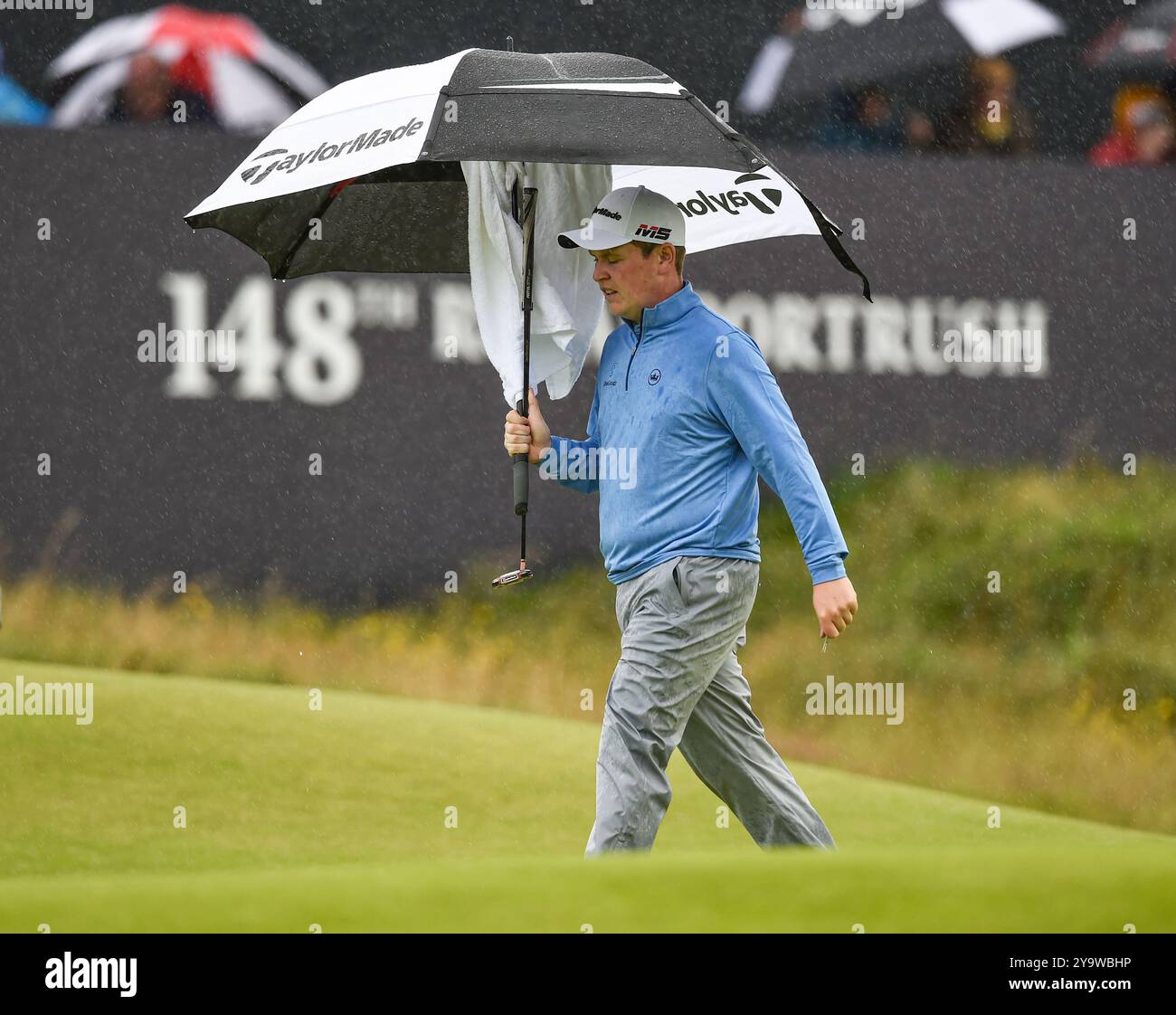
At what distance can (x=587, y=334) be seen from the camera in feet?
15.1

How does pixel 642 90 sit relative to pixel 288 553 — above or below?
above

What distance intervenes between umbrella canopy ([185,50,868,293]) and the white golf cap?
110 millimetres

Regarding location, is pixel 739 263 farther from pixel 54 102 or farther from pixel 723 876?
pixel 723 876

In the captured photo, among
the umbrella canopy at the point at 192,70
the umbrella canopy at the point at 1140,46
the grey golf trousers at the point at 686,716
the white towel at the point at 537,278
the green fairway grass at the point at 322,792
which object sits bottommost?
the green fairway grass at the point at 322,792

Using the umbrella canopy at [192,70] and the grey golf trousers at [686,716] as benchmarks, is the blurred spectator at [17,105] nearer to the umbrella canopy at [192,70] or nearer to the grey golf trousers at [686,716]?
the umbrella canopy at [192,70]

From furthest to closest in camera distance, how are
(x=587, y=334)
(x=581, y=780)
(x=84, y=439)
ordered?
1. (x=84, y=439)
2. (x=581, y=780)
3. (x=587, y=334)

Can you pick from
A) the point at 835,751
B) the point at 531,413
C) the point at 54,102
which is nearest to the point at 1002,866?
the point at 531,413

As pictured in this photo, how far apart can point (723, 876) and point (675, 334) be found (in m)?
2.76

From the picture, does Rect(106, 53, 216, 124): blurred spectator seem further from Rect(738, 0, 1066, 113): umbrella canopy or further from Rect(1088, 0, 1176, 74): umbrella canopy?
Rect(1088, 0, 1176, 74): umbrella canopy

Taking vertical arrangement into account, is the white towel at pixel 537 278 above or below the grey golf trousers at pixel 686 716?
above

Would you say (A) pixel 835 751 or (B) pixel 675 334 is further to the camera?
(A) pixel 835 751

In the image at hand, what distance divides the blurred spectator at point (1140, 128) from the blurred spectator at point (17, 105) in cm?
552

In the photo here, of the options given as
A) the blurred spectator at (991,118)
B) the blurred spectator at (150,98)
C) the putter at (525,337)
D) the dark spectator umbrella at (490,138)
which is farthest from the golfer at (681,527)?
the blurred spectator at (991,118)

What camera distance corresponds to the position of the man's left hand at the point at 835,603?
3633 mm
